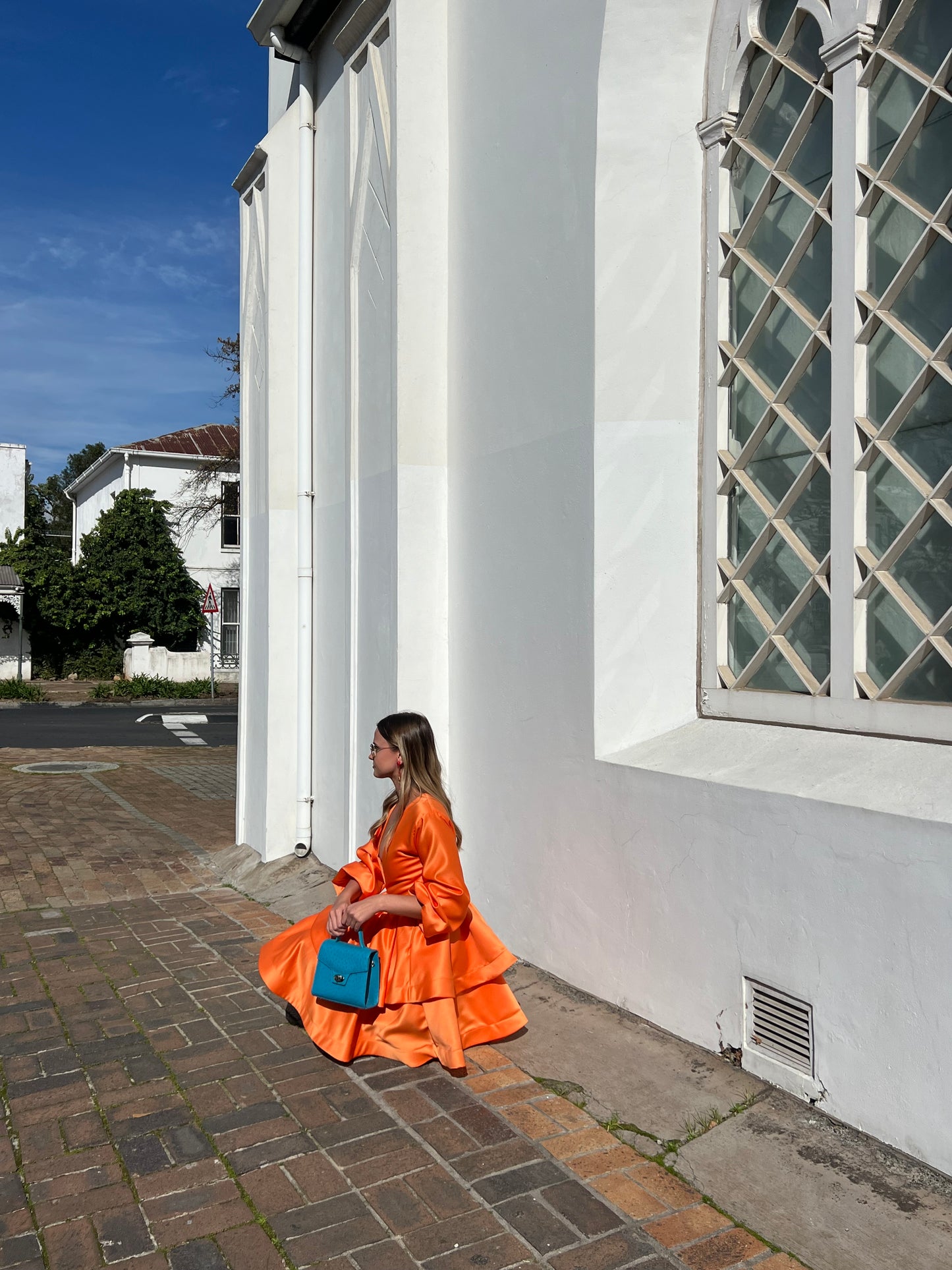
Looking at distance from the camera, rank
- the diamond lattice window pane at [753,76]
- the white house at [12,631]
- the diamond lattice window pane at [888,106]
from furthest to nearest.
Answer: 1. the white house at [12,631]
2. the diamond lattice window pane at [753,76]
3. the diamond lattice window pane at [888,106]

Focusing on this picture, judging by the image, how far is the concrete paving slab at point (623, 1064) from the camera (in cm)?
367

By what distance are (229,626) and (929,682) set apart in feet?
112

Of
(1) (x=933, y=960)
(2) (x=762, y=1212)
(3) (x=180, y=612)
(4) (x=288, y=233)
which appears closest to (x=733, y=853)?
(1) (x=933, y=960)

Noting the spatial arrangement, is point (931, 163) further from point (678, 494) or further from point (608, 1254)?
point (608, 1254)

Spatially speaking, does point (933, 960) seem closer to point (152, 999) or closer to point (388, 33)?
point (152, 999)

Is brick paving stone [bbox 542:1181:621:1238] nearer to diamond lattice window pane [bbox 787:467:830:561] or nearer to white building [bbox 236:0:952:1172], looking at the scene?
white building [bbox 236:0:952:1172]

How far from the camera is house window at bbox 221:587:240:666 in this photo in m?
35.4

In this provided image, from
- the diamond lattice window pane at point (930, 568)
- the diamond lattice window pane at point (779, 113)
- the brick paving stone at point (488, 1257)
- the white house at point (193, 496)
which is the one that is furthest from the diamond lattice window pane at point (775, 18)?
the white house at point (193, 496)

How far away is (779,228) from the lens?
4312mm

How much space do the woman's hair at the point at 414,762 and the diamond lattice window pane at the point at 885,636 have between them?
1.72 metres

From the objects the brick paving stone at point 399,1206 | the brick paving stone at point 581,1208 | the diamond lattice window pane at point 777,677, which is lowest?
the brick paving stone at point 399,1206

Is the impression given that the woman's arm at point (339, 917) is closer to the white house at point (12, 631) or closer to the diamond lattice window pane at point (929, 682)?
the diamond lattice window pane at point (929, 682)

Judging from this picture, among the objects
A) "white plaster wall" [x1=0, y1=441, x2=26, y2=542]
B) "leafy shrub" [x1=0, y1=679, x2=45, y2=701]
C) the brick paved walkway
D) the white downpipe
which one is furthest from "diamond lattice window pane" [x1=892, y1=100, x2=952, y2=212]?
"white plaster wall" [x1=0, y1=441, x2=26, y2=542]

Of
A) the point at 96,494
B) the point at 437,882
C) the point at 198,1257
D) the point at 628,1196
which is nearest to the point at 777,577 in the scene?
the point at 437,882
